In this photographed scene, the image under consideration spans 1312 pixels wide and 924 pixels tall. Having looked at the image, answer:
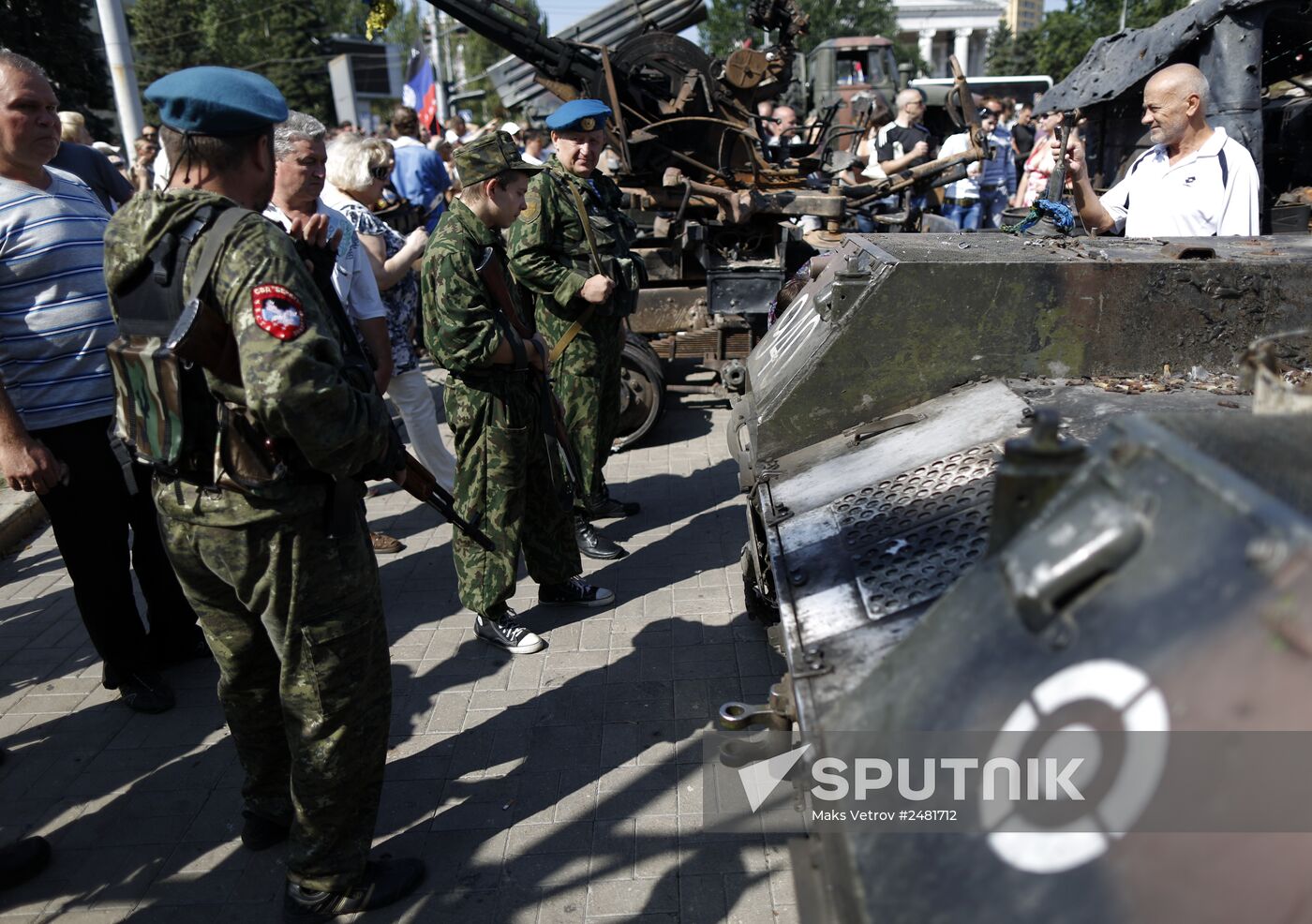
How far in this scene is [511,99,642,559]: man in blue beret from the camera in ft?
13.6

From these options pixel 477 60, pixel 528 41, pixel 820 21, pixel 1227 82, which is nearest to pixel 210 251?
pixel 528 41

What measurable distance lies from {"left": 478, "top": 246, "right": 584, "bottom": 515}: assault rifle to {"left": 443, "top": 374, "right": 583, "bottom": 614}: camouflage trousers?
0.04m

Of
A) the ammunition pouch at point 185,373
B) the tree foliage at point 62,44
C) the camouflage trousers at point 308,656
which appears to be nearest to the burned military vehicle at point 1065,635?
the camouflage trousers at point 308,656

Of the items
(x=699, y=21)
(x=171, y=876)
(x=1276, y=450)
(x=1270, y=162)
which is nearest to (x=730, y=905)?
(x=171, y=876)

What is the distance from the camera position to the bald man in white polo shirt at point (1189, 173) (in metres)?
3.57

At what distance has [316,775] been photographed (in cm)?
227

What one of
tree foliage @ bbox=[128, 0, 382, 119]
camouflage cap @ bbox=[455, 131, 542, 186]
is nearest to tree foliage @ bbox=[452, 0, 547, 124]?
tree foliage @ bbox=[128, 0, 382, 119]

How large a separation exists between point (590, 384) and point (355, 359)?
7.06 ft

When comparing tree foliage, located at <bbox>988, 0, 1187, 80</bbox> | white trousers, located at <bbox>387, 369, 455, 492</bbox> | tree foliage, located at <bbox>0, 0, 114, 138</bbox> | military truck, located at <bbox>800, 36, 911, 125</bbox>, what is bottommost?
white trousers, located at <bbox>387, 369, 455, 492</bbox>

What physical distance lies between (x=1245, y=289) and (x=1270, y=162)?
491cm

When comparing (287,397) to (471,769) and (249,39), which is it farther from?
(249,39)

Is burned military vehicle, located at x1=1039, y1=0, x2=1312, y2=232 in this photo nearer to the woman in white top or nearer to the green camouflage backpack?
the woman in white top

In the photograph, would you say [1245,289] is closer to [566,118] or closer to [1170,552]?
[1170,552]

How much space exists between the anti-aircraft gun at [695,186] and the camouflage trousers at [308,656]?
3631mm
